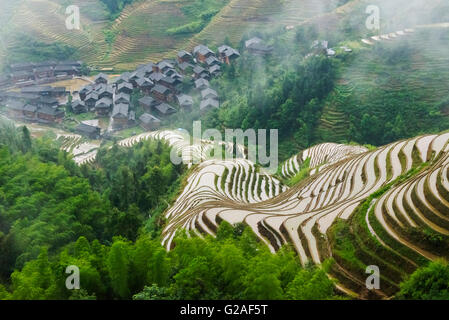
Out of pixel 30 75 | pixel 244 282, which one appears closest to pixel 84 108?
pixel 30 75

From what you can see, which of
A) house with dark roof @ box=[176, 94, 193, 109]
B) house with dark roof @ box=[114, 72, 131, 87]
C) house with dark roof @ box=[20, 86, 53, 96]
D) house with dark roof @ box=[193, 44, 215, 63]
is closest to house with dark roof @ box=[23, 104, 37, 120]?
house with dark roof @ box=[20, 86, 53, 96]

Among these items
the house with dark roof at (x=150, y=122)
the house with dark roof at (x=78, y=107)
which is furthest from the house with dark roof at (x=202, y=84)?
the house with dark roof at (x=78, y=107)

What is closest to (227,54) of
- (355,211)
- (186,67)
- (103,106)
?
(186,67)

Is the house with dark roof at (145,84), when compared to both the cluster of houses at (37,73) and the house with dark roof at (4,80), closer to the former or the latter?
the cluster of houses at (37,73)

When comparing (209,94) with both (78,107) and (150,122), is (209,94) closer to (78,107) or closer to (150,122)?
(150,122)

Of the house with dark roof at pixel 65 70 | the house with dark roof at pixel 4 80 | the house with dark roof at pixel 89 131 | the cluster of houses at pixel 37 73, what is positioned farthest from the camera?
the house with dark roof at pixel 65 70
